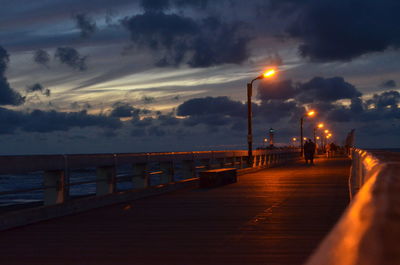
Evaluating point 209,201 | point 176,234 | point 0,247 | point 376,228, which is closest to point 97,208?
point 209,201

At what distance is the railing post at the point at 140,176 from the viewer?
1834 cm

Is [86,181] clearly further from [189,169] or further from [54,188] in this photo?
[189,169]

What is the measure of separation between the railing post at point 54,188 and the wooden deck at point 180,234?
67 cm

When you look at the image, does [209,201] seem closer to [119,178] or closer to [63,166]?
[119,178]

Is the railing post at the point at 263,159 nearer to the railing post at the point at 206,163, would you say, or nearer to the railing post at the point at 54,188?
the railing post at the point at 206,163

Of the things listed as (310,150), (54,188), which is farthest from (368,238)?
(310,150)

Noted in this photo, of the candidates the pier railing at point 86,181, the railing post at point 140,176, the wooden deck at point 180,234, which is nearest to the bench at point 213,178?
the pier railing at point 86,181

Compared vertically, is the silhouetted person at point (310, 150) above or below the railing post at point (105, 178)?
above

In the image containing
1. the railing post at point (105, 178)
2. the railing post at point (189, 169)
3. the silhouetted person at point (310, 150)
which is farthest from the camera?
the silhouetted person at point (310, 150)

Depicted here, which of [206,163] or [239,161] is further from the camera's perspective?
[239,161]

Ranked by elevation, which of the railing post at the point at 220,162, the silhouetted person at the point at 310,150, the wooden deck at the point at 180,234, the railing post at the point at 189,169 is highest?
the silhouetted person at the point at 310,150

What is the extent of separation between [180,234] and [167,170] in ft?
37.8

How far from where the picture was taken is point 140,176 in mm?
18672

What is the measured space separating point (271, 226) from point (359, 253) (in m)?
10.5
